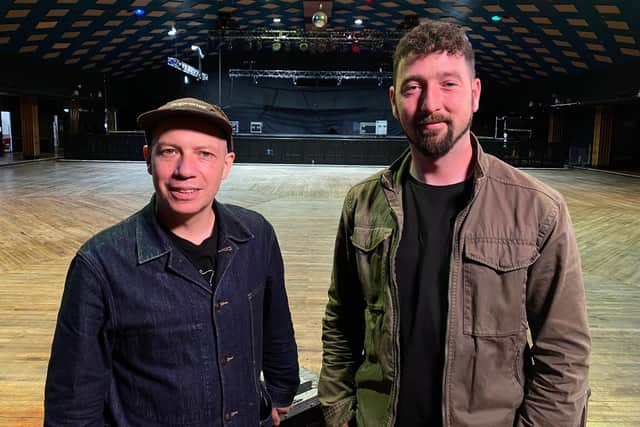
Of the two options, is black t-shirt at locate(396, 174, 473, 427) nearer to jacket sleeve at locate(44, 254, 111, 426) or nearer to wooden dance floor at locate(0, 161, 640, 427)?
jacket sleeve at locate(44, 254, 111, 426)

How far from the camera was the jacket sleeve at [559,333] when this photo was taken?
119cm

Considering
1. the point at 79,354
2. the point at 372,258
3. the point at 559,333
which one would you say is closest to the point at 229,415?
the point at 79,354

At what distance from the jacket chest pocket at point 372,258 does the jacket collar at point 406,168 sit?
13cm

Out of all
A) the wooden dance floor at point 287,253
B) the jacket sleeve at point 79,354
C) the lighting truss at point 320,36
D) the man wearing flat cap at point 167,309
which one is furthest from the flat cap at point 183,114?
the lighting truss at point 320,36

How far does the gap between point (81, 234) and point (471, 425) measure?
612 cm

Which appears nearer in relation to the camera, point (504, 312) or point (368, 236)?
point (504, 312)

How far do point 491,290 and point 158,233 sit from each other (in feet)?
2.63

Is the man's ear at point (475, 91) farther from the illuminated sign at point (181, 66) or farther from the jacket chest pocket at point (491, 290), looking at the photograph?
the illuminated sign at point (181, 66)

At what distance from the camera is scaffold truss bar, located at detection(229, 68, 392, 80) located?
20.1 m

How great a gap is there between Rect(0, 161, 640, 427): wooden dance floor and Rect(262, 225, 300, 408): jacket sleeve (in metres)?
1.44

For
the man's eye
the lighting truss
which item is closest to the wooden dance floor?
the man's eye

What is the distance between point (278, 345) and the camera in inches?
61.4

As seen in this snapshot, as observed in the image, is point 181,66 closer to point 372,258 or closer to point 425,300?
Answer: point 372,258

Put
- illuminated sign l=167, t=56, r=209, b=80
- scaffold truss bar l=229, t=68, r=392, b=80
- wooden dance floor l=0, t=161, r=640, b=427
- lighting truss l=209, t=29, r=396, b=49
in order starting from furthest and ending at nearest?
1. scaffold truss bar l=229, t=68, r=392, b=80
2. lighting truss l=209, t=29, r=396, b=49
3. illuminated sign l=167, t=56, r=209, b=80
4. wooden dance floor l=0, t=161, r=640, b=427
